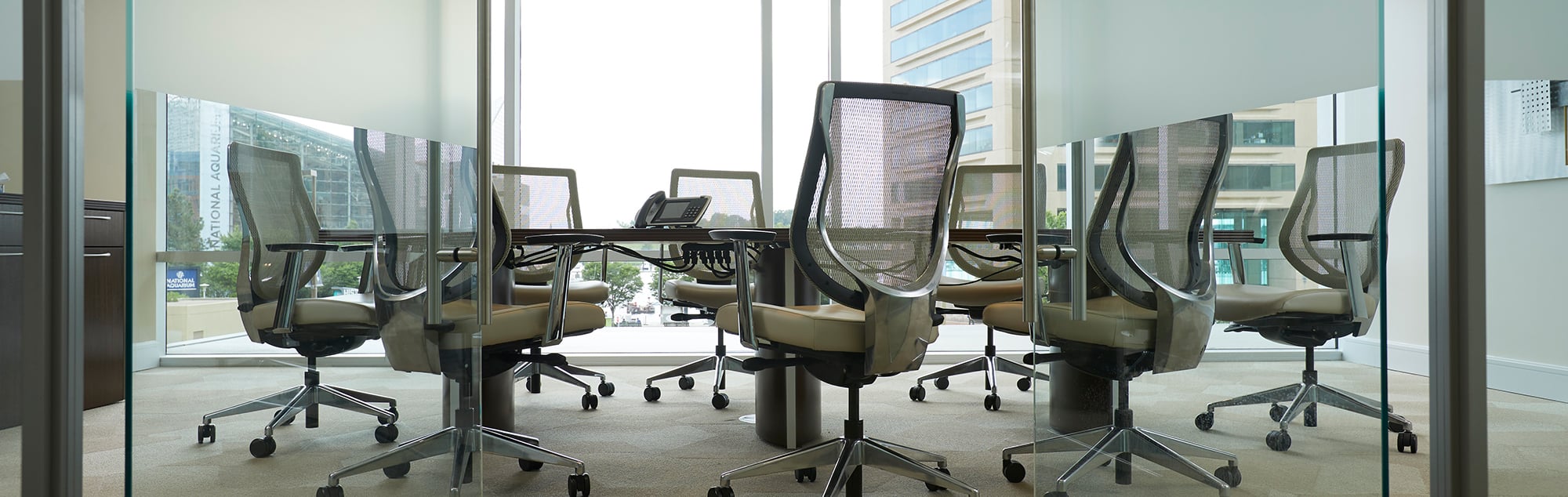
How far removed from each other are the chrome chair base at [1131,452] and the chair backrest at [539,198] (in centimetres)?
273

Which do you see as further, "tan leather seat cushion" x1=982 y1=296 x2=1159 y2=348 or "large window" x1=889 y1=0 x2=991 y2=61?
"large window" x1=889 y1=0 x2=991 y2=61

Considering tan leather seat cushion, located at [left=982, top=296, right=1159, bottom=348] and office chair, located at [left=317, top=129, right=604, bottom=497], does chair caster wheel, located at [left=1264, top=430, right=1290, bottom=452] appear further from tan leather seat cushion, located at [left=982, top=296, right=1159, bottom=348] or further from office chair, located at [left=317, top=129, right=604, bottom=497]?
office chair, located at [left=317, top=129, right=604, bottom=497]

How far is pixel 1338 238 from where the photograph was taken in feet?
4.91

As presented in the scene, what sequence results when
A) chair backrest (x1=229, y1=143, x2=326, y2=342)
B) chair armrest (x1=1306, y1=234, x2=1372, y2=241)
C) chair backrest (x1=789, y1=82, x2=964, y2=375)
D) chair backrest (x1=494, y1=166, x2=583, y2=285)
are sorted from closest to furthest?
chair backrest (x1=229, y1=143, x2=326, y2=342)
chair armrest (x1=1306, y1=234, x2=1372, y2=241)
chair backrest (x1=789, y1=82, x2=964, y2=375)
chair backrest (x1=494, y1=166, x2=583, y2=285)

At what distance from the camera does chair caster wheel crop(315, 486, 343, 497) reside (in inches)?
58.7

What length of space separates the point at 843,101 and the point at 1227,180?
0.86m

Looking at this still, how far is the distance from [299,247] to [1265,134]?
1777 millimetres

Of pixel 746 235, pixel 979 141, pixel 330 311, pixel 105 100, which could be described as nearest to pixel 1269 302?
pixel 746 235

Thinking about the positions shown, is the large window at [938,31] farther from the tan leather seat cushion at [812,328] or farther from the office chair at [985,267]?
the tan leather seat cushion at [812,328]

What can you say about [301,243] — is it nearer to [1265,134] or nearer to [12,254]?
[12,254]

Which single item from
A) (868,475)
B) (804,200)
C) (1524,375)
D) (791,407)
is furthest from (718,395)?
(1524,375)

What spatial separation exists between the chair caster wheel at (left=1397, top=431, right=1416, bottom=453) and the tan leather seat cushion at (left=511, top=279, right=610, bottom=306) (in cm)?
289

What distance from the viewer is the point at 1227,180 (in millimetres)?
1505

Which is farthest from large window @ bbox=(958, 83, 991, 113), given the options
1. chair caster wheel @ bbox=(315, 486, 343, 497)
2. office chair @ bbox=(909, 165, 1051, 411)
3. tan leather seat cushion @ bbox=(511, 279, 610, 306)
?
chair caster wheel @ bbox=(315, 486, 343, 497)
